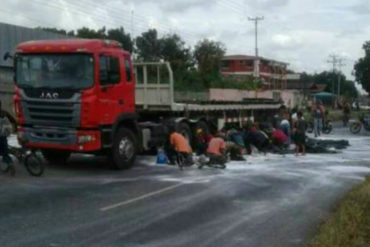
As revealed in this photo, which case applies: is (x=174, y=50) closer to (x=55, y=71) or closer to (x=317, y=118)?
(x=317, y=118)

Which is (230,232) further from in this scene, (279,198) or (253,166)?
(253,166)

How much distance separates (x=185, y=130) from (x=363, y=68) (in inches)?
3983

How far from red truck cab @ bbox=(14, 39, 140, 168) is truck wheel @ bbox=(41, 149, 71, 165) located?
5.54ft

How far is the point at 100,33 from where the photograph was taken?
3184 inches

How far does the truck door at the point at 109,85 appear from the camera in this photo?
16016mm

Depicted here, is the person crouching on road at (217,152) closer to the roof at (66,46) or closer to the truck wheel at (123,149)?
the truck wheel at (123,149)

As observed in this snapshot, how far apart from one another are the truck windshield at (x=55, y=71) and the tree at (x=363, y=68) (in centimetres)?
10287

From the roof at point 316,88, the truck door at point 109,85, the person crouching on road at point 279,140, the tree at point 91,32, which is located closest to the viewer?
the truck door at point 109,85

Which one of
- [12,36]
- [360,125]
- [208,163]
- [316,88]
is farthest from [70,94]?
[316,88]

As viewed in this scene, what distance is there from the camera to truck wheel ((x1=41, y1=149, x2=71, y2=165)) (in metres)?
18.2

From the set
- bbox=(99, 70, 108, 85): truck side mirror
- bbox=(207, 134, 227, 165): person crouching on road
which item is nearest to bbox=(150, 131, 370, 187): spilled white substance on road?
bbox=(207, 134, 227, 165): person crouching on road

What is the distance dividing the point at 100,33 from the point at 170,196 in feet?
230

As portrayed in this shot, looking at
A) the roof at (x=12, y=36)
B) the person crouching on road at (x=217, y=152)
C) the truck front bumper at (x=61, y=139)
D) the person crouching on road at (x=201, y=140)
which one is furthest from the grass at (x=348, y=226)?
the roof at (x=12, y=36)

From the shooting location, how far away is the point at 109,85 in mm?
16312
